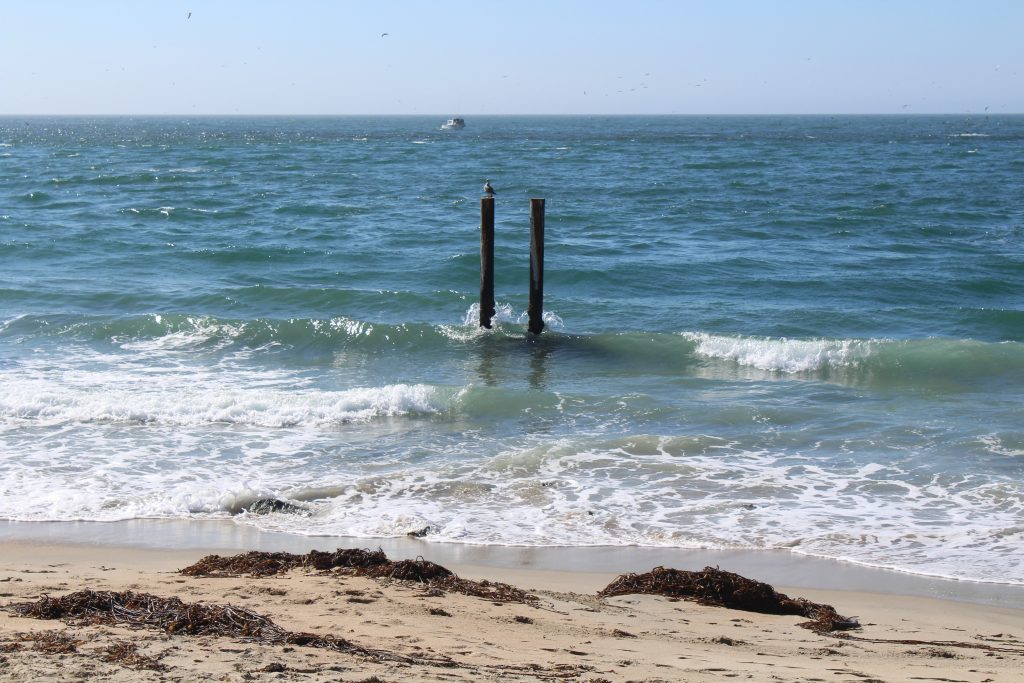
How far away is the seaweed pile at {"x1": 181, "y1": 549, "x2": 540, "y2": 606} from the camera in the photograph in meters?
7.43

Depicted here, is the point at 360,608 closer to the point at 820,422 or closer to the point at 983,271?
the point at 820,422

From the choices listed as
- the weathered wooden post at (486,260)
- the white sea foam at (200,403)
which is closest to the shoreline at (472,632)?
the white sea foam at (200,403)

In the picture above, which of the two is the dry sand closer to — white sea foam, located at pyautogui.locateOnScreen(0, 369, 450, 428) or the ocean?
the ocean

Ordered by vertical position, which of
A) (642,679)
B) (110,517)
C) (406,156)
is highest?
(406,156)

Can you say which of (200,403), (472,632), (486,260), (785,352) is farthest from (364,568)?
(486,260)

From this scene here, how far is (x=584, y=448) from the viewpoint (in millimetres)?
12789

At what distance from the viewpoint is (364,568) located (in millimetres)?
7867

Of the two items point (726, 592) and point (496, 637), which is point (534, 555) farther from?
point (496, 637)

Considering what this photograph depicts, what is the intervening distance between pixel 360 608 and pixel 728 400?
9308mm

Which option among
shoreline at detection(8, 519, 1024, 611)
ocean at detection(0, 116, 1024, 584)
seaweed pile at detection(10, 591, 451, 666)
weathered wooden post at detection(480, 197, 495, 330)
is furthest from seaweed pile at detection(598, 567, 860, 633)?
weathered wooden post at detection(480, 197, 495, 330)

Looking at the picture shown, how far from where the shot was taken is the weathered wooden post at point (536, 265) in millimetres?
18609

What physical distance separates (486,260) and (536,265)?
0.92m

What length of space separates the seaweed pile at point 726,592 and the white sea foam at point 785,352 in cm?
976

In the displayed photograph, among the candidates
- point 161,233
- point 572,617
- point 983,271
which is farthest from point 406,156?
point 572,617
